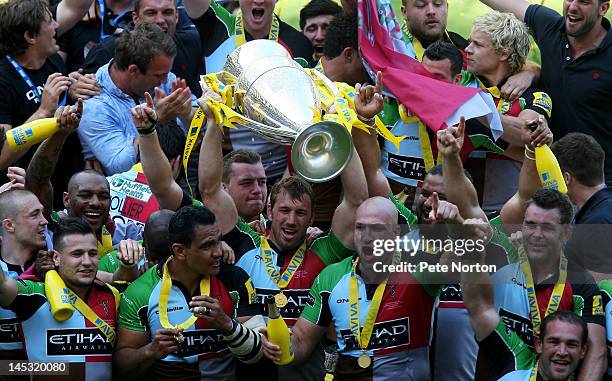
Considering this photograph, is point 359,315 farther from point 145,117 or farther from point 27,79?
point 27,79

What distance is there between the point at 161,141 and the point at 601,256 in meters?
2.77

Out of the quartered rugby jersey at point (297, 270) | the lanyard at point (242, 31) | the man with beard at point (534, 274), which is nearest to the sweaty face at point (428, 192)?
the man with beard at point (534, 274)

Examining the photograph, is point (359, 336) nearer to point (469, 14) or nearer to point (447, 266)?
point (447, 266)

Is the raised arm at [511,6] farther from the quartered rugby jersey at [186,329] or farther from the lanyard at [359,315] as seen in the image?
the quartered rugby jersey at [186,329]

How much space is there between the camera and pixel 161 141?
9000 mm

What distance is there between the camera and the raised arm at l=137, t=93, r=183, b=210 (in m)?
8.25

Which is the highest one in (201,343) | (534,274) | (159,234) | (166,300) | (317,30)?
(317,30)

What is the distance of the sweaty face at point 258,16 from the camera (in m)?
9.78

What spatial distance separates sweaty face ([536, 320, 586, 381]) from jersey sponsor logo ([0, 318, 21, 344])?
2857mm

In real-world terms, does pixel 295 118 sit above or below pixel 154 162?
above

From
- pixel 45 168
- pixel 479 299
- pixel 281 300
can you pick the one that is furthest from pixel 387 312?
pixel 45 168

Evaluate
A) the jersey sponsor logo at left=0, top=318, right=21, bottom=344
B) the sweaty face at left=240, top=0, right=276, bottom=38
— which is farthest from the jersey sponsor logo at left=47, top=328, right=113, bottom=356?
the sweaty face at left=240, top=0, right=276, bottom=38

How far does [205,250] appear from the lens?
26.2 feet

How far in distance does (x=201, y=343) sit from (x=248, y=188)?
118cm
